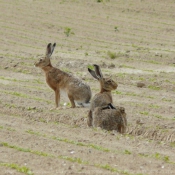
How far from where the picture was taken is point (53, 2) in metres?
31.4

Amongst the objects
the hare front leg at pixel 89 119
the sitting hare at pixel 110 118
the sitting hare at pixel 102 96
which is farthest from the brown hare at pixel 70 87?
the sitting hare at pixel 110 118

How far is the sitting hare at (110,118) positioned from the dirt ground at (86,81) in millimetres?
374

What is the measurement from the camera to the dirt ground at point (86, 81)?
962 cm

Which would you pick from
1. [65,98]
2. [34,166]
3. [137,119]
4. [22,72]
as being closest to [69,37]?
[22,72]

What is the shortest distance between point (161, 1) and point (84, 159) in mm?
22096

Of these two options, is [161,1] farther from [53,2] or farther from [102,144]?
[102,144]

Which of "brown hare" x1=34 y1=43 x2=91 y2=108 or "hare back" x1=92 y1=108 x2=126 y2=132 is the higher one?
"brown hare" x1=34 y1=43 x2=91 y2=108

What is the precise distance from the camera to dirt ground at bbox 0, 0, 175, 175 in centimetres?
962

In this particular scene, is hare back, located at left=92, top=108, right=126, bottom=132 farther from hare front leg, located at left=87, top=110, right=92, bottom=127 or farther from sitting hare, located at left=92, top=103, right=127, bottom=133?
hare front leg, located at left=87, top=110, right=92, bottom=127

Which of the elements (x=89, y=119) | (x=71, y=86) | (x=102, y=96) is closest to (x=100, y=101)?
(x=102, y=96)

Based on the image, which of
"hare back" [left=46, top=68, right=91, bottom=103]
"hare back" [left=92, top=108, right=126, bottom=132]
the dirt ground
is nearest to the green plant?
the dirt ground

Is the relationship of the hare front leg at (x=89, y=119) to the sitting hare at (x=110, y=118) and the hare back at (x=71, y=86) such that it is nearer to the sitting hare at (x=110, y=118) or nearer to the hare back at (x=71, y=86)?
the sitting hare at (x=110, y=118)

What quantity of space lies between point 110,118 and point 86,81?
5648 millimetres

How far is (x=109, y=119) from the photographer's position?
38.7 feet
